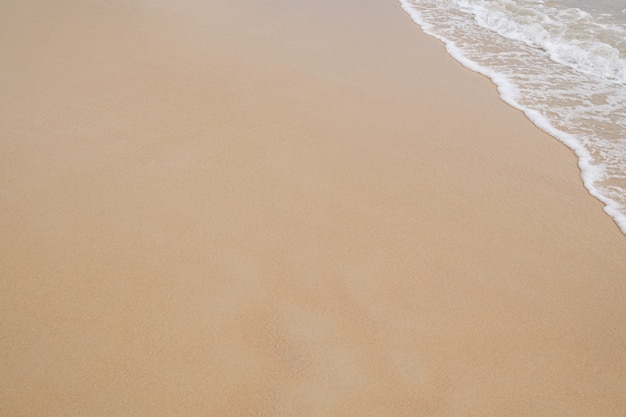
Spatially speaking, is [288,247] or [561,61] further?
[561,61]

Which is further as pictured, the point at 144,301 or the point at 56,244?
the point at 56,244

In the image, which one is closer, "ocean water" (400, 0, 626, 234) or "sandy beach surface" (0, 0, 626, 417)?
→ "sandy beach surface" (0, 0, 626, 417)

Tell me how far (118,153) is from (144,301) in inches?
53.6

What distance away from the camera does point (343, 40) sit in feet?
17.3

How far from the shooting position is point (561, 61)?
538cm

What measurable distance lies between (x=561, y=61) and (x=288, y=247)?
4.33 meters

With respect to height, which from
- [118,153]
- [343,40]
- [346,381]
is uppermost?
[343,40]

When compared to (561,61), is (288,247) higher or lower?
lower

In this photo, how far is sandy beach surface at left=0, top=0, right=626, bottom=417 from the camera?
206 centimetres

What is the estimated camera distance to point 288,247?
2.71 metres

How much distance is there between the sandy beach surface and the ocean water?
21 centimetres

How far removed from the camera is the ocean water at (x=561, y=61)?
148 inches

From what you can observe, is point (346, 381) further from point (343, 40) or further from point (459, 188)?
point (343, 40)

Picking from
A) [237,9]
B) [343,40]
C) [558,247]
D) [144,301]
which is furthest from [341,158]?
[237,9]
